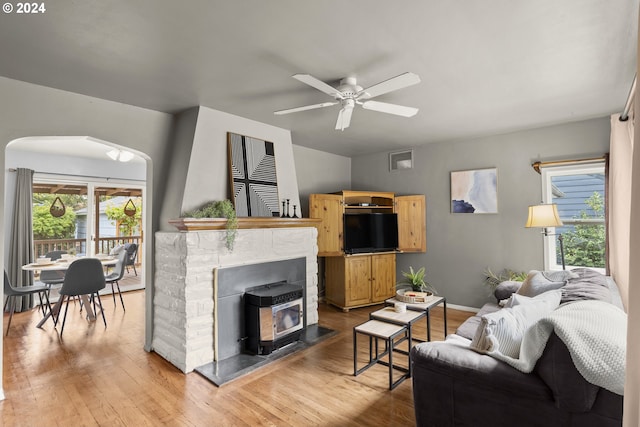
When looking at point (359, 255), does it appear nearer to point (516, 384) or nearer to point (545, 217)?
point (545, 217)

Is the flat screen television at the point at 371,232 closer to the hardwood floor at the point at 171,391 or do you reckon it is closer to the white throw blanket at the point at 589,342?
the hardwood floor at the point at 171,391

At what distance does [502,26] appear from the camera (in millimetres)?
1935

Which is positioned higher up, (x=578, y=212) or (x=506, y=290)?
(x=578, y=212)

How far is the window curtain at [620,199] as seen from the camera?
3.04 m

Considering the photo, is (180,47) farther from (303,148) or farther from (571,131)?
(571,131)

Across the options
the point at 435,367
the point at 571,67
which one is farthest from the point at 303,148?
the point at 435,367

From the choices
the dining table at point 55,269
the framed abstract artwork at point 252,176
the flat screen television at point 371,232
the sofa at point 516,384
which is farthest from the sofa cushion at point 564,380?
the dining table at point 55,269

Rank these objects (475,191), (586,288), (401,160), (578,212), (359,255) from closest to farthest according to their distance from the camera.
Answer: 1. (586,288)
2. (578,212)
3. (475,191)
4. (359,255)
5. (401,160)

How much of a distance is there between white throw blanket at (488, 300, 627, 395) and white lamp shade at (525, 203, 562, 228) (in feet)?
6.90

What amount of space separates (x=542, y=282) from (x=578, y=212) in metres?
1.62

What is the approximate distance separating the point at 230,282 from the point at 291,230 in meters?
1.04

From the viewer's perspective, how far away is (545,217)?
11.6 ft

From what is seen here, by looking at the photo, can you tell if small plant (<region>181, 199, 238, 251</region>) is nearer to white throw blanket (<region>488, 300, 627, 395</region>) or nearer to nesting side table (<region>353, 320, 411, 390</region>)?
nesting side table (<region>353, 320, 411, 390</region>)

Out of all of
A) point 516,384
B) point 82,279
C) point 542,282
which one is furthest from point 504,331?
point 82,279
